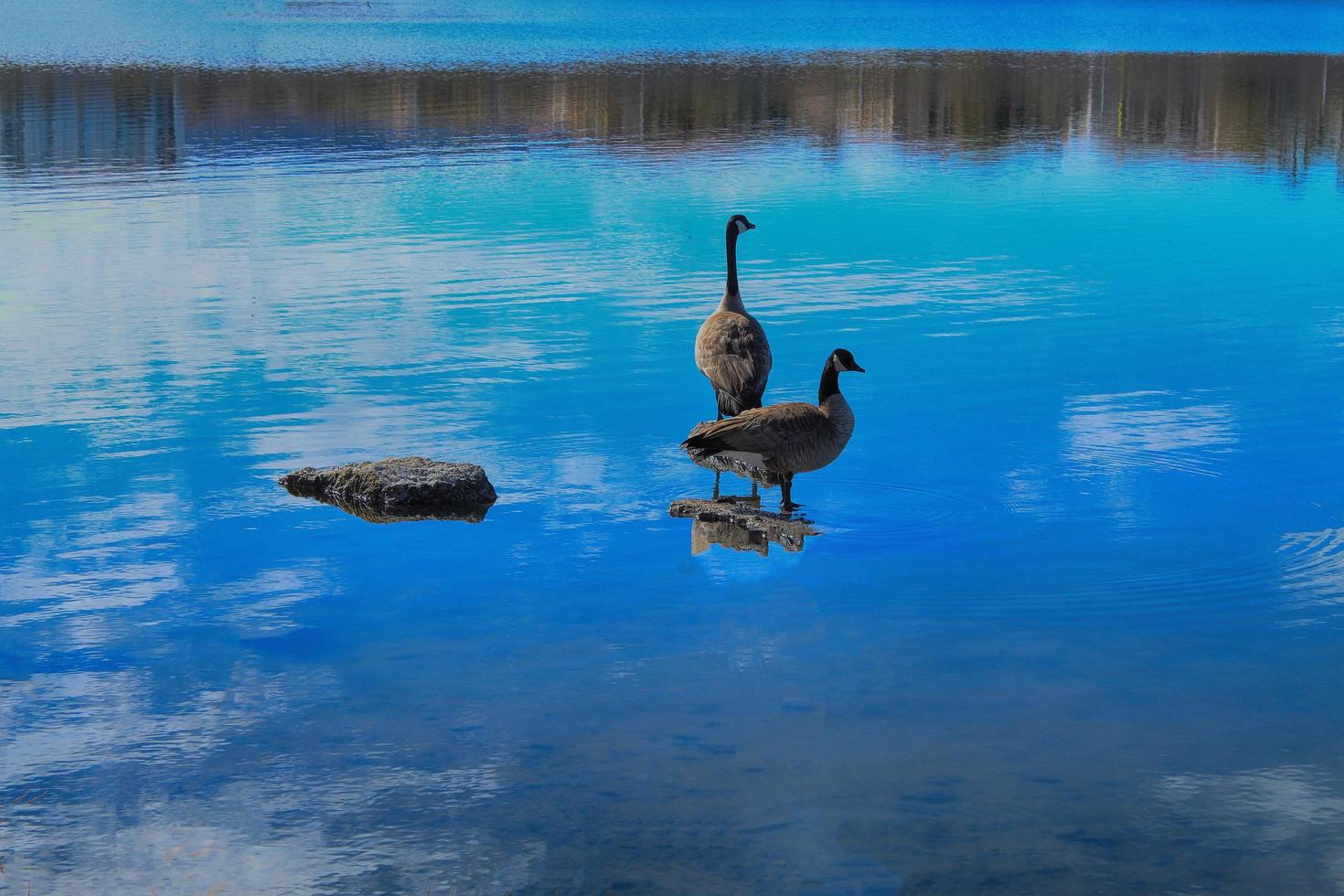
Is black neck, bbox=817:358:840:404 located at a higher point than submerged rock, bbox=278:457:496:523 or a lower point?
higher

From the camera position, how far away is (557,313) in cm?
1866

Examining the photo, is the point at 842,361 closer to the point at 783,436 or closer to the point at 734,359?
the point at 783,436

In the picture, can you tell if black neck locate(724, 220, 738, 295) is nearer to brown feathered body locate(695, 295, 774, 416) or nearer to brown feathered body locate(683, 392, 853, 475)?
brown feathered body locate(695, 295, 774, 416)

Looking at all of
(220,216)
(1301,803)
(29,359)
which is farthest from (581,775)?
(220,216)

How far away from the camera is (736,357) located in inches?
524

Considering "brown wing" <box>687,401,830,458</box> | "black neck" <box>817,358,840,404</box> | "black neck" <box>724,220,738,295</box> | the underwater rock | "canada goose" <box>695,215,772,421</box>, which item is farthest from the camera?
"black neck" <box>724,220,738,295</box>

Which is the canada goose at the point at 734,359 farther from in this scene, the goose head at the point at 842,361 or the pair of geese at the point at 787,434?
the goose head at the point at 842,361

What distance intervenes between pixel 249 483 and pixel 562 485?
2.54 meters

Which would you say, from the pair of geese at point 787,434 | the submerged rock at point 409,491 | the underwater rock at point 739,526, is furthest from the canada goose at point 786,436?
the submerged rock at point 409,491

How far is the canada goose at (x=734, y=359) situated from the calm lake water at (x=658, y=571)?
70 cm

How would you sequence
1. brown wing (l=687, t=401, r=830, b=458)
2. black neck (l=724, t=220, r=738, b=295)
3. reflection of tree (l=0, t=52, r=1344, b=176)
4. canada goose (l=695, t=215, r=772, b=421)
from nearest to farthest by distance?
brown wing (l=687, t=401, r=830, b=458) → canada goose (l=695, t=215, r=772, b=421) → black neck (l=724, t=220, r=738, b=295) → reflection of tree (l=0, t=52, r=1344, b=176)

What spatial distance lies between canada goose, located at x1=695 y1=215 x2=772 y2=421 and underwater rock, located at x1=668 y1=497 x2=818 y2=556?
1.85 m

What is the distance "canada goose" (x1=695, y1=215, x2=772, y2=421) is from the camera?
13.1m

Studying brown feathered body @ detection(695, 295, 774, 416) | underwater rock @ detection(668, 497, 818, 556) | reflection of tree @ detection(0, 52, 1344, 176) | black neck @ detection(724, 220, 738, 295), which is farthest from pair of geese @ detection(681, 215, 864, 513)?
reflection of tree @ detection(0, 52, 1344, 176)
